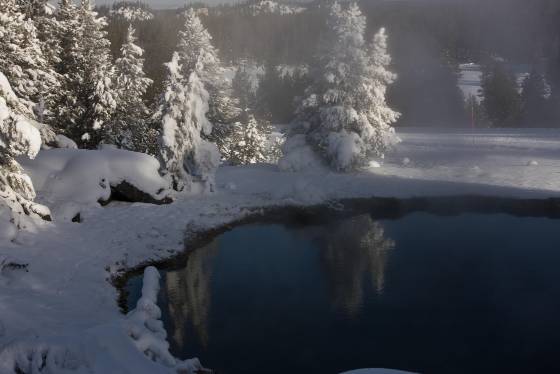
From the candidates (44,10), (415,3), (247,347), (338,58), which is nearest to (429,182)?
(338,58)

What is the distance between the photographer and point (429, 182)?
33531 mm

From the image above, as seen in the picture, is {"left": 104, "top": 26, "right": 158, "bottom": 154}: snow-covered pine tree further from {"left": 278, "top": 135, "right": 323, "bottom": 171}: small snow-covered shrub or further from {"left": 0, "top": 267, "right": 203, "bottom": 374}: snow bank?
{"left": 0, "top": 267, "right": 203, "bottom": 374}: snow bank

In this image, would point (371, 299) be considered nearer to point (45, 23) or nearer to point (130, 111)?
point (130, 111)

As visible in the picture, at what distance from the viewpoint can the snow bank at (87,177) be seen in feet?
76.4

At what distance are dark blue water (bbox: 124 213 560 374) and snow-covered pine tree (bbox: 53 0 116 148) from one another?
1282 centimetres

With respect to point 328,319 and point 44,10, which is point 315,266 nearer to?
point 328,319

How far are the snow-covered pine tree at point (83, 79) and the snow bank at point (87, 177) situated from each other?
6.58 metres

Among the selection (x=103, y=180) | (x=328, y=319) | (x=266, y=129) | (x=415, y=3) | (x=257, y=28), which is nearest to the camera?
(x=328, y=319)

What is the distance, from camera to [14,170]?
17500 millimetres

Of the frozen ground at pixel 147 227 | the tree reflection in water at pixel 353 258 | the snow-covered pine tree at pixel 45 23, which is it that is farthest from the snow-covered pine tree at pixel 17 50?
the tree reflection in water at pixel 353 258

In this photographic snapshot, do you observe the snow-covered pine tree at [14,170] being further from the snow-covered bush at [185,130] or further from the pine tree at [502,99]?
the pine tree at [502,99]

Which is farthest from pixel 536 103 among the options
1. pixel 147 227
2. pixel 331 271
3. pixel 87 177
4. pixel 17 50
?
pixel 17 50

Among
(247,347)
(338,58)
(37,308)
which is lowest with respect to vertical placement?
(247,347)

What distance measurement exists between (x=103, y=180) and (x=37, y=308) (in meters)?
12.1
